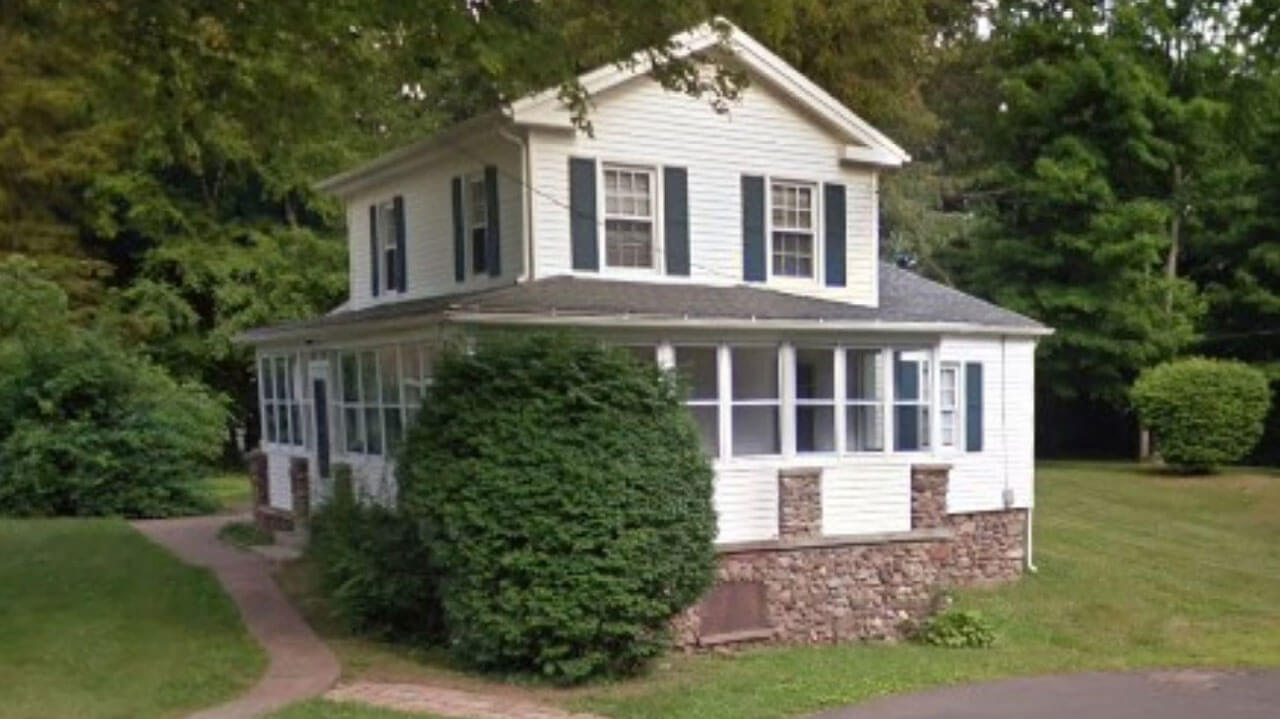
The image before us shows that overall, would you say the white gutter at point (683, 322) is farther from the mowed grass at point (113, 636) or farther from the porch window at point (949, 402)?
the mowed grass at point (113, 636)

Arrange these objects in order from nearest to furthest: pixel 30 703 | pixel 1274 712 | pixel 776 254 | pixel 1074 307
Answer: pixel 30 703 < pixel 1274 712 < pixel 776 254 < pixel 1074 307

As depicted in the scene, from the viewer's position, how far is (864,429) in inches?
704

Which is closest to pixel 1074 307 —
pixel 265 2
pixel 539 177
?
pixel 539 177

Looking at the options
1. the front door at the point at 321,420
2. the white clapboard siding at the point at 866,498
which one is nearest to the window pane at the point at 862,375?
the white clapboard siding at the point at 866,498

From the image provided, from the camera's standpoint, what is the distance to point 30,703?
437 inches

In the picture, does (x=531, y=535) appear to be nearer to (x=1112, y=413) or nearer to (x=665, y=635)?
(x=665, y=635)

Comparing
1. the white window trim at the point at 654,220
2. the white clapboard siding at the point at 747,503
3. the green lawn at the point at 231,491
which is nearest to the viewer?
the white clapboard siding at the point at 747,503

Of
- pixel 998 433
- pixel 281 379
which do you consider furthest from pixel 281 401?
pixel 998 433

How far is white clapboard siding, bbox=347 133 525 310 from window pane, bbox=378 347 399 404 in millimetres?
1580

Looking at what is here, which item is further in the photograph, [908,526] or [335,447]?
[335,447]

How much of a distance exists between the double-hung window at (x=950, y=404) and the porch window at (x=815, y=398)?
2.81 meters

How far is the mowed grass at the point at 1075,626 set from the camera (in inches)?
507

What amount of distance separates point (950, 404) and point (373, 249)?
9176 mm

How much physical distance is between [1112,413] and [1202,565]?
1490 centimetres
